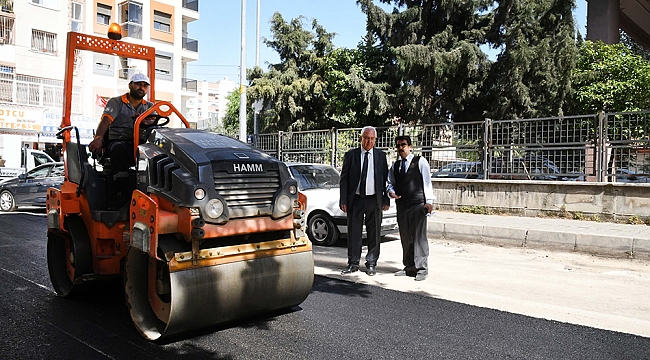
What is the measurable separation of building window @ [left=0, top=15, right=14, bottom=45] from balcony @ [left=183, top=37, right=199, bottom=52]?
41.0ft

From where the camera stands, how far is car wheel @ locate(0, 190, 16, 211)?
47.3 ft

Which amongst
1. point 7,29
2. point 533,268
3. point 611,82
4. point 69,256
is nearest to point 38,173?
point 69,256

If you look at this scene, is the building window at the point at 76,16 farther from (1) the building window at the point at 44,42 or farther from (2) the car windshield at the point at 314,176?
(2) the car windshield at the point at 314,176

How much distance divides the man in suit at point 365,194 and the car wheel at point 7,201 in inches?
457

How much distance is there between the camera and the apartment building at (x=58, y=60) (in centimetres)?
2597

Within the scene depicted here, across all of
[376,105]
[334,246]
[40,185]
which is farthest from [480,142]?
[40,185]

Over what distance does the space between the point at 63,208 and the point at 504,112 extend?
16252 mm

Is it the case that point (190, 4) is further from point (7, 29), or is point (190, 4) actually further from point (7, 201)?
point (7, 201)

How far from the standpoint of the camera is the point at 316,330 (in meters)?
4.46

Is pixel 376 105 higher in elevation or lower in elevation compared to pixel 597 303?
higher

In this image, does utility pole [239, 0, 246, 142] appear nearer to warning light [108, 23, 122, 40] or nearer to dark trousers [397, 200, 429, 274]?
dark trousers [397, 200, 429, 274]

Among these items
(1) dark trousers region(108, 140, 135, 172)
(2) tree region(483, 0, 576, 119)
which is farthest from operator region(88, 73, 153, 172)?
(2) tree region(483, 0, 576, 119)

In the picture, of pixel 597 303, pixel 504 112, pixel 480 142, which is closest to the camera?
pixel 597 303

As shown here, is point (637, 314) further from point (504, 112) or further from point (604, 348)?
point (504, 112)
